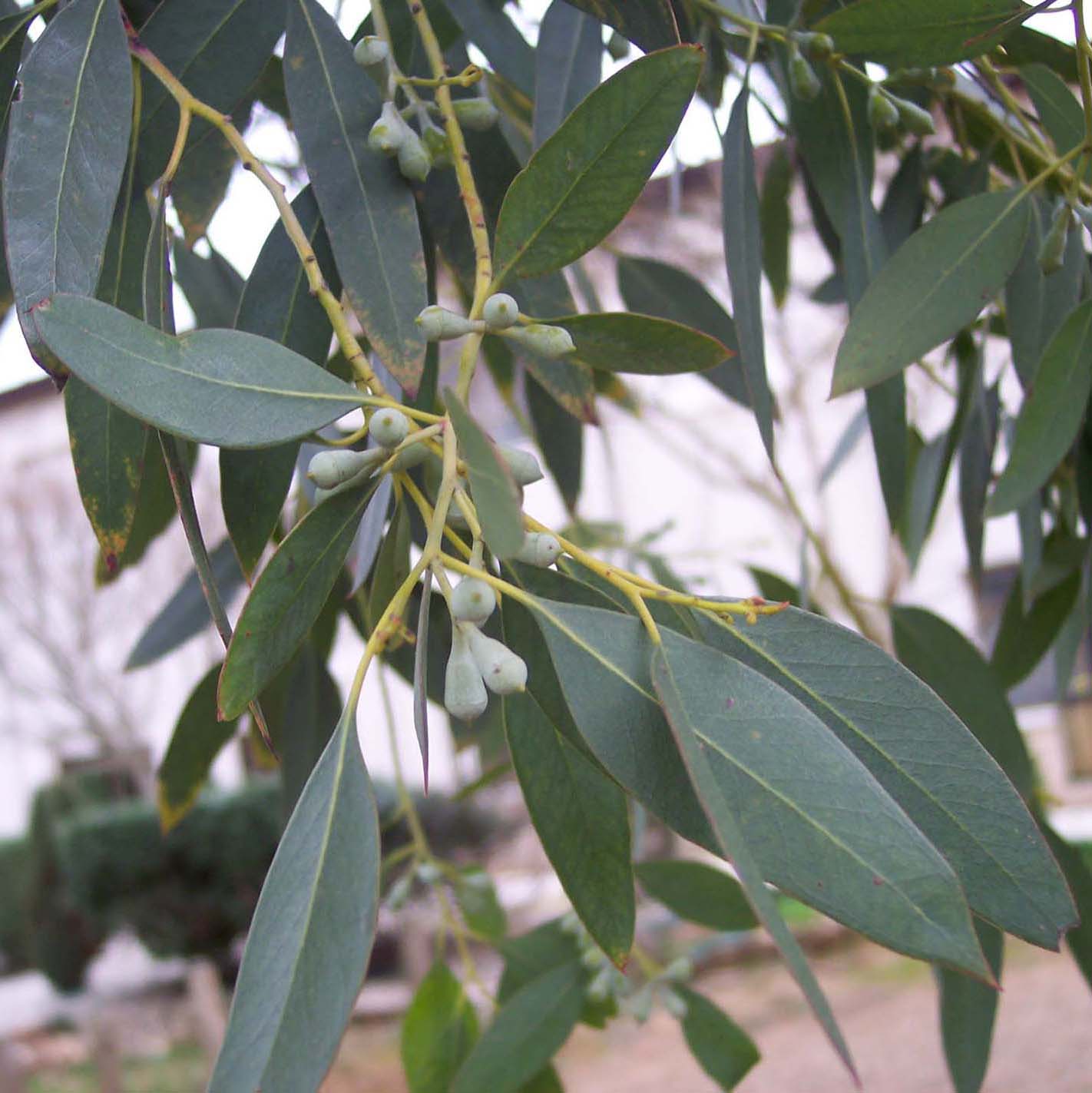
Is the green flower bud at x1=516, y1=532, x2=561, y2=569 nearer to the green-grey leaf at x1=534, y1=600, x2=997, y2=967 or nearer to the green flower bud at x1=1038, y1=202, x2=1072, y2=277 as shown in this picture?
the green-grey leaf at x1=534, y1=600, x2=997, y2=967

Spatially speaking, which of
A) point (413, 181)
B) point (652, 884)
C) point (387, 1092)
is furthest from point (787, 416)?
point (413, 181)

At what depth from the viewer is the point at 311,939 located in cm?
31

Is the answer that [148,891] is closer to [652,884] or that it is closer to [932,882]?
[652,884]

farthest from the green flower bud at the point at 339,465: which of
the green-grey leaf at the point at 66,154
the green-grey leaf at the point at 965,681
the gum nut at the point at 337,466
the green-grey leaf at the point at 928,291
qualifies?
the green-grey leaf at the point at 965,681

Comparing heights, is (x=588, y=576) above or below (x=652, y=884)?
above

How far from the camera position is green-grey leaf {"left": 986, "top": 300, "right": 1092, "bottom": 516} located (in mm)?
533

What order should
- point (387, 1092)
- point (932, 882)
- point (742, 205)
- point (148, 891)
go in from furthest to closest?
point (148, 891), point (387, 1092), point (742, 205), point (932, 882)

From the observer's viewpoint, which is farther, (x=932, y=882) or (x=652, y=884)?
(x=652, y=884)

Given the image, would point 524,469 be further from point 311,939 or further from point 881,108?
point 881,108

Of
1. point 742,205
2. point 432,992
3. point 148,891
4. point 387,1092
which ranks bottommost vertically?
point 387,1092

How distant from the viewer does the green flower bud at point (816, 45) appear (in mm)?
522

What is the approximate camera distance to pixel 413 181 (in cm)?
50

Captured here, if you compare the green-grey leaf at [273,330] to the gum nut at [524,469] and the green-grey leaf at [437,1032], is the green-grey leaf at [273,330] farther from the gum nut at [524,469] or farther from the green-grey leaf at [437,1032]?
the green-grey leaf at [437,1032]

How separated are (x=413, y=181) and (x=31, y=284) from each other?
0.53ft
